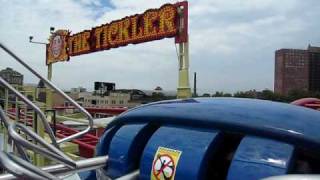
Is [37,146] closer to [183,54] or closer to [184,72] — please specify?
[184,72]

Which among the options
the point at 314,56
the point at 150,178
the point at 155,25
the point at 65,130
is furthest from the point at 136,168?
the point at 314,56

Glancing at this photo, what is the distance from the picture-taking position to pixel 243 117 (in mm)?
1516

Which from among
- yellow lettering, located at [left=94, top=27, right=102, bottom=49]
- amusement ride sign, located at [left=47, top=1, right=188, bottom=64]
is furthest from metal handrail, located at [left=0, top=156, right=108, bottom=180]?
yellow lettering, located at [left=94, top=27, right=102, bottom=49]

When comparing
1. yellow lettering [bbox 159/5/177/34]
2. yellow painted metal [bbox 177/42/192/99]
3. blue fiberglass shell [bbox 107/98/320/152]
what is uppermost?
yellow lettering [bbox 159/5/177/34]

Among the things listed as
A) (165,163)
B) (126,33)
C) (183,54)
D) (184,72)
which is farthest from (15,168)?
(126,33)

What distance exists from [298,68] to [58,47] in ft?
30.6

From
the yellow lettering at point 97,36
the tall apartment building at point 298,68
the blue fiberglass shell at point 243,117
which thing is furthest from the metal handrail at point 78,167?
the yellow lettering at point 97,36

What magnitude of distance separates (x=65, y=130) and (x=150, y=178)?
588 centimetres

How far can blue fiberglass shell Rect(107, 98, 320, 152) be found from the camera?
1383 mm

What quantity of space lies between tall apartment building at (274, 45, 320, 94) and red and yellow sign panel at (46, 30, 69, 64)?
815 cm

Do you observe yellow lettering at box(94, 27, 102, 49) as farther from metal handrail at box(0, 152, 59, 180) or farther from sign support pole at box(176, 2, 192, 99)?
metal handrail at box(0, 152, 59, 180)

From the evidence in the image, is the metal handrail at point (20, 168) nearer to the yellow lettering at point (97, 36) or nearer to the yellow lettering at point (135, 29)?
the yellow lettering at point (135, 29)

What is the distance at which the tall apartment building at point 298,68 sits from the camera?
47.3ft

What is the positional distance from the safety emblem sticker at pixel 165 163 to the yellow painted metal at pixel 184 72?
8.07 metres
